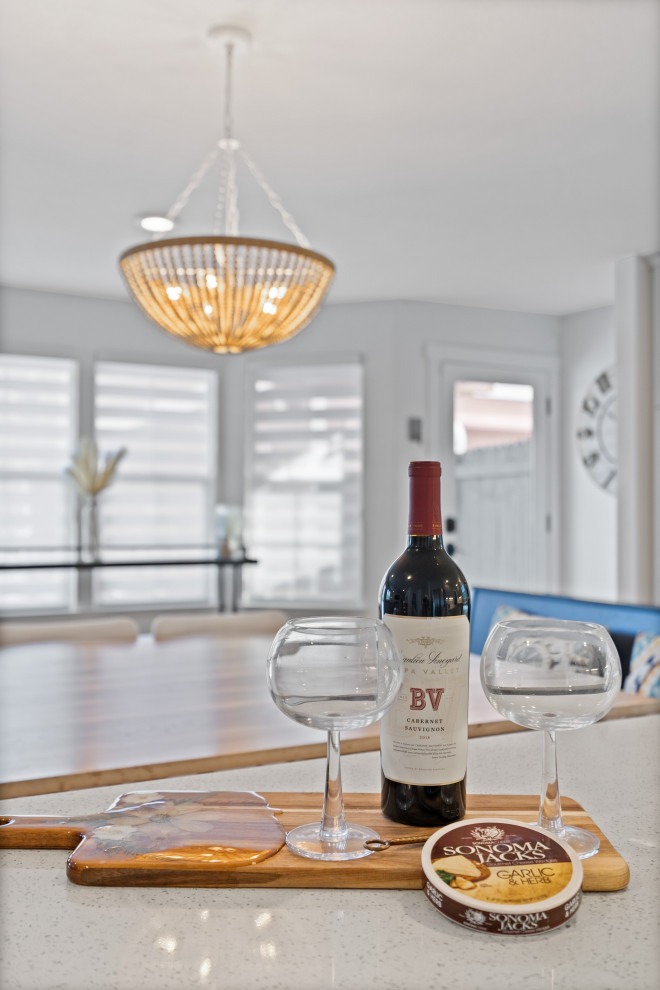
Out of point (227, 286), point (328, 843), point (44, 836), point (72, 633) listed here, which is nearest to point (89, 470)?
point (72, 633)

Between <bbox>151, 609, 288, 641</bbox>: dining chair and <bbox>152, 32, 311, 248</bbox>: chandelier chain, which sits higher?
<bbox>152, 32, 311, 248</bbox>: chandelier chain

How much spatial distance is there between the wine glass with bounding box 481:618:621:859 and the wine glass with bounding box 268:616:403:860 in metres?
0.11

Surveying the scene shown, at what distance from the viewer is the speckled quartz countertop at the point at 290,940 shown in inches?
20.2

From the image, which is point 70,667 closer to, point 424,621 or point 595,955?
point 424,621

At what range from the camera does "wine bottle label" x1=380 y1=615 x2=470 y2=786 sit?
Result: 0.70 m

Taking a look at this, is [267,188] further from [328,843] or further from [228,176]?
[328,843]

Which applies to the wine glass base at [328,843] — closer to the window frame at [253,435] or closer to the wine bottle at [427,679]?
the wine bottle at [427,679]

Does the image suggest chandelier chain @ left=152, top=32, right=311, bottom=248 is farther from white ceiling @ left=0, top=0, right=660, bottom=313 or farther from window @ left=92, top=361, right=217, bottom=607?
window @ left=92, top=361, right=217, bottom=607

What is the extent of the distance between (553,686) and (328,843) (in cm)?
Answer: 23

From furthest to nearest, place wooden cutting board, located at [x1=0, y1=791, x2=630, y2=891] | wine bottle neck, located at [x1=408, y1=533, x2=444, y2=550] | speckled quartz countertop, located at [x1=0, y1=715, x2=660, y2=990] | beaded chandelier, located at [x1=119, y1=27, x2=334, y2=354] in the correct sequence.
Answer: beaded chandelier, located at [x1=119, y1=27, x2=334, y2=354], wine bottle neck, located at [x1=408, y1=533, x2=444, y2=550], wooden cutting board, located at [x1=0, y1=791, x2=630, y2=891], speckled quartz countertop, located at [x1=0, y1=715, x2=660, y2=990]

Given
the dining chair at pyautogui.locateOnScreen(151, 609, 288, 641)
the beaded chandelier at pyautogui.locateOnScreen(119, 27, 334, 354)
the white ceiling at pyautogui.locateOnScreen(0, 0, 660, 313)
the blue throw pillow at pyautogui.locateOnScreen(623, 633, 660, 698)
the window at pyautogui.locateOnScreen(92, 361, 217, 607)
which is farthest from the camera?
the window at pyautogui.locateOnScreen(92, 361, 217, 607)

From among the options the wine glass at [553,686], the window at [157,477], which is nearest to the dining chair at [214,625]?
the window at [157,477]

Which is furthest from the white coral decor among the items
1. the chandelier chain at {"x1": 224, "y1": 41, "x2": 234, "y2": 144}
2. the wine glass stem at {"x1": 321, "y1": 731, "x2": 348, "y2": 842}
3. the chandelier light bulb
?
the wine glass stem at {"x1": 321, "y1": 731, "x2": 348, "y2": 842}

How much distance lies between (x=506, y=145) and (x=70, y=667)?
93.1 inches
